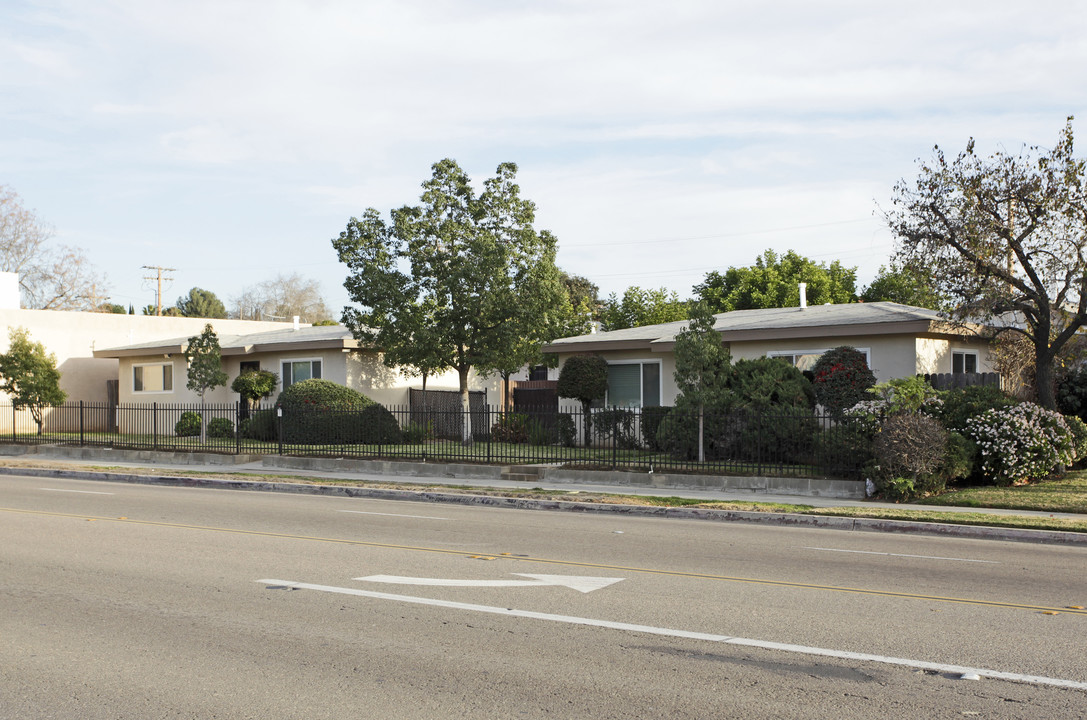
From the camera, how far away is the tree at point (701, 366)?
2084 centimetres

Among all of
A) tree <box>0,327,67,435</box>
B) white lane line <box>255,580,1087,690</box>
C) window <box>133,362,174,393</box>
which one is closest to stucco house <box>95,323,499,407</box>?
window <box>133,362,174,393</box>

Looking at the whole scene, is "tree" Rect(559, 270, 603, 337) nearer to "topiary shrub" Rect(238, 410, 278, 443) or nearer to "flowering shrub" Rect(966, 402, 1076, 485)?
"topiary shrub" Rect(238, 410, 278, 443)

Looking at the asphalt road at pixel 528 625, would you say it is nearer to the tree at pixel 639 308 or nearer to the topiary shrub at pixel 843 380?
the topiary shrub at pixel 843 380

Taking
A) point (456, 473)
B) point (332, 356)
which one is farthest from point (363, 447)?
point (332, 356)

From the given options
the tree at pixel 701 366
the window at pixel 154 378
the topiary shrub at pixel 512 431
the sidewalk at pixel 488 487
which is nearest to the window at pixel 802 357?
the tree at pixel 701 366

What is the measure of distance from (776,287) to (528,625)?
4302 cm

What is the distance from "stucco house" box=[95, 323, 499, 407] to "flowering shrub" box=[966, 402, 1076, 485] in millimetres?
19145

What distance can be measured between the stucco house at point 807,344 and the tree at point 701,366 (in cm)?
248

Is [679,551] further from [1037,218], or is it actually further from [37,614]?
[1037,218]

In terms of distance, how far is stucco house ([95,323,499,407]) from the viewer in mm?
32594

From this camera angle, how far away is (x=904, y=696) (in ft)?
18.3

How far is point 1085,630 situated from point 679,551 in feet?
15.2

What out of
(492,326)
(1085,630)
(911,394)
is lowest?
(1085,630)

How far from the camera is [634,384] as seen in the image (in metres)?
27.5
